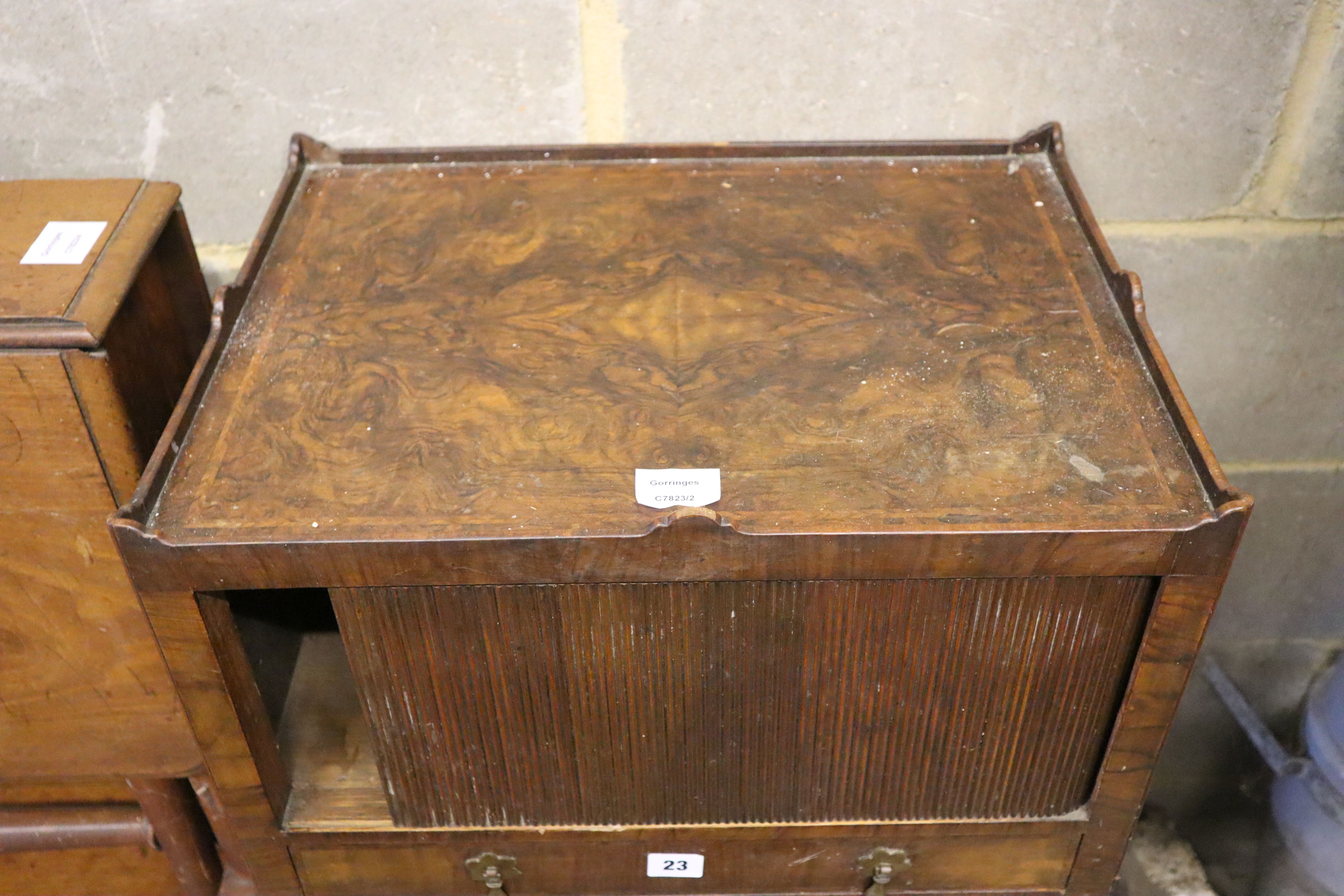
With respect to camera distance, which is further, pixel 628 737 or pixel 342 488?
pixel 628 737

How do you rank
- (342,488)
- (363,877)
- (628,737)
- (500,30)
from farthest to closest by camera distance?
(500,30) < (363,877) < (628,737) < (342,488)

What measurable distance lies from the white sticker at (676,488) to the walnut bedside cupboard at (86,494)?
0.47 meters

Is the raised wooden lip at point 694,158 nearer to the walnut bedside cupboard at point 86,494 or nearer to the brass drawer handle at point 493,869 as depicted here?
the walnut bedside cupboard at point 86,494

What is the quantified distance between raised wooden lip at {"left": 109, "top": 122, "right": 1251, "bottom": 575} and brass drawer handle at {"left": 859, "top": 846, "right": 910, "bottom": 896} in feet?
1.32

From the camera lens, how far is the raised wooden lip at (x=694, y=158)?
2.71ft

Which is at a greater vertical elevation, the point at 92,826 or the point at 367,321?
the point at 367,321

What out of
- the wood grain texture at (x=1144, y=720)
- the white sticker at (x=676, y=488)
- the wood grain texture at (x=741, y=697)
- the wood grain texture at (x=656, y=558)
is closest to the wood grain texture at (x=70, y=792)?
the wood grain texture at (x=741, y=697)

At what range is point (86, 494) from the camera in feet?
3.26

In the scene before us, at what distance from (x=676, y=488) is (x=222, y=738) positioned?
1.49ft

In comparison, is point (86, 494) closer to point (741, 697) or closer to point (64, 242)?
point (64, 242)

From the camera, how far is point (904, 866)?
1085 mm

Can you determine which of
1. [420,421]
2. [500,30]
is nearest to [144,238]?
[420,421]

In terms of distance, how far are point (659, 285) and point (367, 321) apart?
0.27 meters

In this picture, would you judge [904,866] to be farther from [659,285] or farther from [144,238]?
[144,238]
